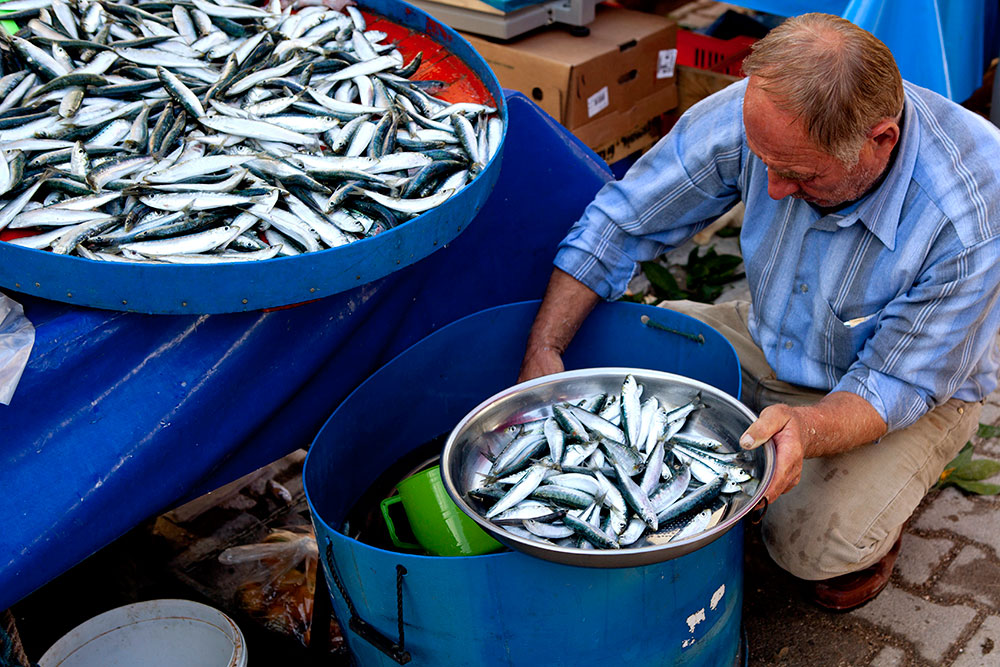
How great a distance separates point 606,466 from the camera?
1977 mm

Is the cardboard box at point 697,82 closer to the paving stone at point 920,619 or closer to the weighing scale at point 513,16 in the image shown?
the weighing scale at point 513,16

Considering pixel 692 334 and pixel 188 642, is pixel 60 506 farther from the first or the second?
pixel 692 334

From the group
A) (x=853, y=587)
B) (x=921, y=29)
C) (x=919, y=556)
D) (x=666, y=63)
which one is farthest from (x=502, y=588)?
(x=666, y=63)

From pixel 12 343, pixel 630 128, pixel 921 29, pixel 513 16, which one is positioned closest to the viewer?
pixel 12 343

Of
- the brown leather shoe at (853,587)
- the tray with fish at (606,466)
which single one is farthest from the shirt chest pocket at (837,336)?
the brown leather shoe at (853,587)

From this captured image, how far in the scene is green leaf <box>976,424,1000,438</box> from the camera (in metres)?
3.40

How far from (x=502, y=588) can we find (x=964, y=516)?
81.8 inches

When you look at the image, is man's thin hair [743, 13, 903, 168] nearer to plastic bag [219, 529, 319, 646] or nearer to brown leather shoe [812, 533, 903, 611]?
brown leather shoe [812, 533, 903, 611]

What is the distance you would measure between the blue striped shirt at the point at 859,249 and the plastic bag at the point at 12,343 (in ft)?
4.78

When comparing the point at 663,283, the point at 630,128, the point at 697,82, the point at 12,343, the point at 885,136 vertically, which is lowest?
the point at 663,283

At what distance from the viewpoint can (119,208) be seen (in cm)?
195

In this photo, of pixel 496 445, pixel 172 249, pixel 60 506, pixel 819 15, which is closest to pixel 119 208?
pixel 172 249

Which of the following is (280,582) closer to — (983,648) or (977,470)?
(983,648)

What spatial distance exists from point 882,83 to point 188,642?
224 cm
